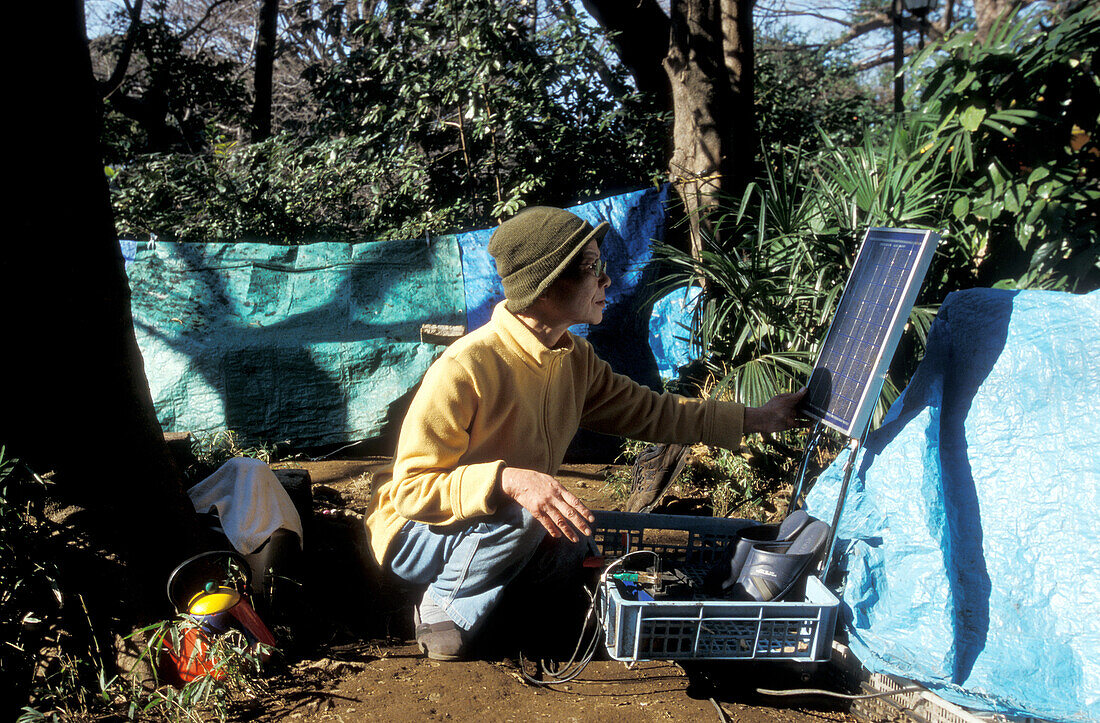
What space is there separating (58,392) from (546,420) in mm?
1453

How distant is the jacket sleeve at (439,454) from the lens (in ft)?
7.06

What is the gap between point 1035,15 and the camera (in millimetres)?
3279

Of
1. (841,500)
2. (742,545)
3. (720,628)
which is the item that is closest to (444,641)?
(720,628)

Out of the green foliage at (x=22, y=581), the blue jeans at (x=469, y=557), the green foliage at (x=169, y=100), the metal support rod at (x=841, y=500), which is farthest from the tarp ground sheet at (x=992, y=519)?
the green foliage at (x=169, y=100)

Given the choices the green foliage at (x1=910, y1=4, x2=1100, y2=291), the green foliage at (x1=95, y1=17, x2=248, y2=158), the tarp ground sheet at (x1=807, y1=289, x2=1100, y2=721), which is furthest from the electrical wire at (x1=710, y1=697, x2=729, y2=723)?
the green foliage at (x1=95, y1=17, x2=248, y2=158)

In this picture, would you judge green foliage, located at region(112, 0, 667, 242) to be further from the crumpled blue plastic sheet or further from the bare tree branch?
the bare tree branch

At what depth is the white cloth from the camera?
2650 mm

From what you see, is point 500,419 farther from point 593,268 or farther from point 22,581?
point 22,581

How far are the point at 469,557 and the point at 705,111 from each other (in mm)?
4006

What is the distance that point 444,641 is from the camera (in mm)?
2324

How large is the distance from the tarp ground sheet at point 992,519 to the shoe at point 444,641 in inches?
45.2

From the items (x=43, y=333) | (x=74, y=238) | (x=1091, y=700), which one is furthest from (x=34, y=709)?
(x=1091, y=700)

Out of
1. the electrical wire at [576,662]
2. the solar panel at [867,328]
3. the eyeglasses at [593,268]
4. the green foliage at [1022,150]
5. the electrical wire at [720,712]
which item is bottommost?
the electrical wire at [720,712]

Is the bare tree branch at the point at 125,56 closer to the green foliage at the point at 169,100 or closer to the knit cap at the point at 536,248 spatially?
the green foliage at the point at 169,100
